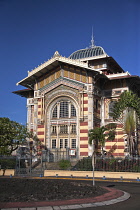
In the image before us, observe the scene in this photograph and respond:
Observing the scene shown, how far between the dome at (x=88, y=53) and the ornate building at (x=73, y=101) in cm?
819

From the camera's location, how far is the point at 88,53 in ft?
168

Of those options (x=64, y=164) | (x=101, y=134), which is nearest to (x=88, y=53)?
(x=101, y=134)

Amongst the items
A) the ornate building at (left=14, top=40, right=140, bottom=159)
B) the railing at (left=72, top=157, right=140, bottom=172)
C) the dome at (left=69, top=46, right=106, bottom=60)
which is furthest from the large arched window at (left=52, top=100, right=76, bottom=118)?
the dome at (left=69, top=46, right=106, bottom=60)

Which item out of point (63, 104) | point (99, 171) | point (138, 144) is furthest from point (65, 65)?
point (99, 171)

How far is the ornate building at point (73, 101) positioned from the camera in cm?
4038

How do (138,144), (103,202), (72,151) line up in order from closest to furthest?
(103,202)
(72,151)
(138,144)

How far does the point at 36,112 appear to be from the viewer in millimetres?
44250

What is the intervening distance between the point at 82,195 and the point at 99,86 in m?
31.3

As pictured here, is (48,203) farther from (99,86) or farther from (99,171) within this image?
(99,86)

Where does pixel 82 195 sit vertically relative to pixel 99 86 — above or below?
below

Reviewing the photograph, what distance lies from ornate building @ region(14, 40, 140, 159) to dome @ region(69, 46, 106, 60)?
8188 mm

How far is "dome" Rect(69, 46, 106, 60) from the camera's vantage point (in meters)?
50.0

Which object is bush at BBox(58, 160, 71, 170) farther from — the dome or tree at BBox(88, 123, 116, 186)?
the dome

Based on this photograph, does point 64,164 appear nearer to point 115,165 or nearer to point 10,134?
point 115,165
